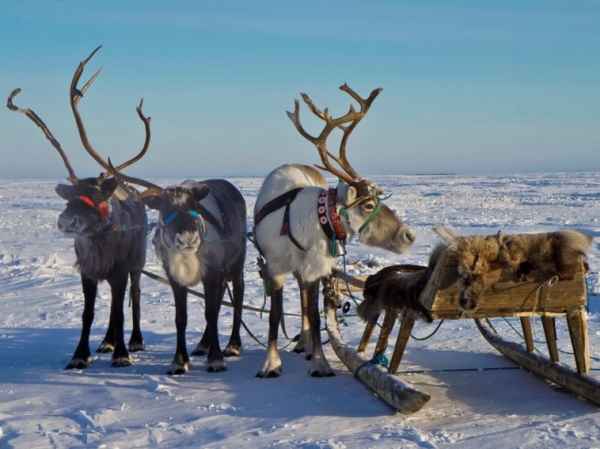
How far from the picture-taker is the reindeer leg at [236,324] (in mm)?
6988

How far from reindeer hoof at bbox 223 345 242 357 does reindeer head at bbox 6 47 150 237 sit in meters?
1.70

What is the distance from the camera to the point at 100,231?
6.51 meters

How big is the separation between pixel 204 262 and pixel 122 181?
3.98 ft

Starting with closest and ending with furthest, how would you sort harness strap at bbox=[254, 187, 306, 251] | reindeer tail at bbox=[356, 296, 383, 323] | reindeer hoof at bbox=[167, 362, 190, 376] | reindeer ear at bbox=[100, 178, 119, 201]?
1. reindeer tail at bbox=[356, 296, 383, 323]
2. harness strap at bbox=[254, 187, 306, 251]
3. reindeer hoof at bbox=[167, 362, 190, 376]
4. reindeer ear at bbox=[100, 178, 119, 201]

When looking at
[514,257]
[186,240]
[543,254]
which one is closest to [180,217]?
[186,240]

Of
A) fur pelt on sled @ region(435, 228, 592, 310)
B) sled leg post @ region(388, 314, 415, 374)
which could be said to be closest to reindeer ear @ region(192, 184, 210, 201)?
sled leg post @ region(388, 314, 415, 374)

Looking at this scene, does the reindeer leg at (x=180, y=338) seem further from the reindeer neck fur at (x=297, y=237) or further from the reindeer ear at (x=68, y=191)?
the reindeer ear at (x=68, y=191)

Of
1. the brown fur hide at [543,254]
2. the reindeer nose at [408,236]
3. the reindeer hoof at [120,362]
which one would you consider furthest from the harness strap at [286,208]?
the brown fur hide at [543,254]

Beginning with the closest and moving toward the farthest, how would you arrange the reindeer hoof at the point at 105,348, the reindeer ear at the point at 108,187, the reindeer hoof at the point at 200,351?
the reindeer ear at the point at 108,187 → the reindeer hoof at the point at 200,351 → the reindeer hoof at the point at 105,348

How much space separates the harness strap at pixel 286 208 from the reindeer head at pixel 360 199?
44 centimetres

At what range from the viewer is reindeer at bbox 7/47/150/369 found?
6387mm

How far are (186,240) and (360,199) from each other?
Answer: 1.56m

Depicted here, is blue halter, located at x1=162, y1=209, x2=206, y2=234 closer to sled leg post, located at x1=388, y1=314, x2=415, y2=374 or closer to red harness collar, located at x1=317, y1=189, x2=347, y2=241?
red harness collar, located at x1=317, y1=189, x2=347, y2=241

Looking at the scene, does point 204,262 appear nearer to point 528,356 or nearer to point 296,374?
point 296,374
